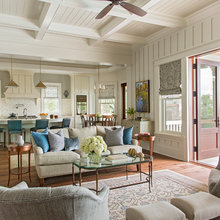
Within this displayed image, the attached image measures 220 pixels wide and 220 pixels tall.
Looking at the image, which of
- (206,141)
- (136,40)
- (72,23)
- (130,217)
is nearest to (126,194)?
(130,217)

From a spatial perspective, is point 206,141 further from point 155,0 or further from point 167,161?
point 155,0

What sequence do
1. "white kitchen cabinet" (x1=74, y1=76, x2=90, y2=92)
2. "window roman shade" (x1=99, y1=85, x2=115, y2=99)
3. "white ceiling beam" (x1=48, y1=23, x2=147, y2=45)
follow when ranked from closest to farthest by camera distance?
1. "white ceiling beam" (x1=48, y1=23, x2=147, y2=45)
2. "window roman shade" (x1=99, y1=85, x2=115, y2=99)
3. "white kitchen cabinet" (x1=74, y1=76, x2=90, y2=92)

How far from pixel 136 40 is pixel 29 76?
524 centimetres

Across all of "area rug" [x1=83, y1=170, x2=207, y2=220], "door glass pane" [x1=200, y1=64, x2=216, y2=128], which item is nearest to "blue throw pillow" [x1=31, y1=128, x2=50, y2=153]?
"area rug" [x1=83, y1=170, x2=207, y2=220]

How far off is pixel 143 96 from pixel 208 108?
1951 millimetres

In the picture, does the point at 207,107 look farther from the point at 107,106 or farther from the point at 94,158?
the point at 107,106

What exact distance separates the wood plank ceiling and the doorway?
1228 mm

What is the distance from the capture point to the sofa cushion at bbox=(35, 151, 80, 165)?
12.4 ft

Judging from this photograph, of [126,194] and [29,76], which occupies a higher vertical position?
[29,76]

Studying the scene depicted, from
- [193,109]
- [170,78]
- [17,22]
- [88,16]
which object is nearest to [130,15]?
[88,16]

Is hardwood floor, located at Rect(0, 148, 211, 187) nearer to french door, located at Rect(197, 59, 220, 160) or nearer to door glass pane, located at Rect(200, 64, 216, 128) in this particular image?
french door, located at Rect(197, 59, 220, 160)

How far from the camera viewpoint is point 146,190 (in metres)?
3.46

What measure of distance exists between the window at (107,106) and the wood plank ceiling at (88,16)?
3785 millimetres

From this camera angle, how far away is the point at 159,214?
201 cm
